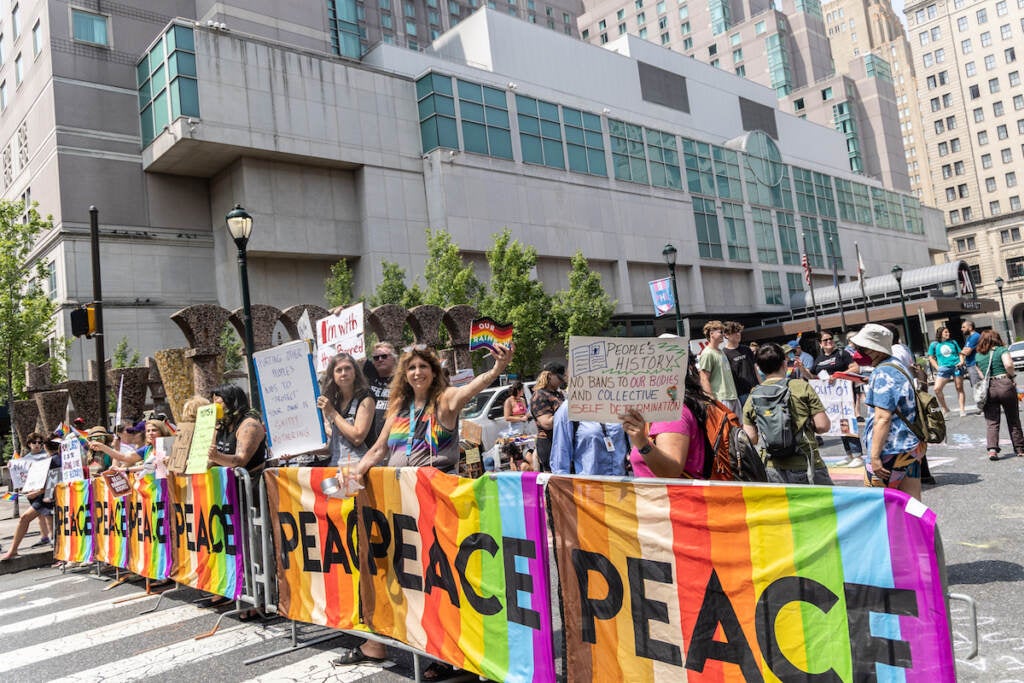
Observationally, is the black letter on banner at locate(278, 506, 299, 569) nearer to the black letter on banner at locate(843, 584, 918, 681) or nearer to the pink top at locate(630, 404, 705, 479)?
the pink top at locate(630, 404, 705, 479)

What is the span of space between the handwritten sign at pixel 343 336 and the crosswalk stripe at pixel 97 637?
253 centimetres

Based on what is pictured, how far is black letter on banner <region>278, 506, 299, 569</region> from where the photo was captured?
17.5 ft

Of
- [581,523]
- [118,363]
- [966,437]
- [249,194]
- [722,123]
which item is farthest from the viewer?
[722,123]

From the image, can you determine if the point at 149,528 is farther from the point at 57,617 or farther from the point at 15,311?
the point at 15,311

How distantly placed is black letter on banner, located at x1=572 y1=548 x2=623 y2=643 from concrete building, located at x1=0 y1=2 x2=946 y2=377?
33.9 m

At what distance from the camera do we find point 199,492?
652 centimetres

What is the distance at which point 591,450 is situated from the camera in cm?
504

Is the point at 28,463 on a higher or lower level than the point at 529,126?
lower

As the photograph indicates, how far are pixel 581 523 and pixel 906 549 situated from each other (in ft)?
4.76

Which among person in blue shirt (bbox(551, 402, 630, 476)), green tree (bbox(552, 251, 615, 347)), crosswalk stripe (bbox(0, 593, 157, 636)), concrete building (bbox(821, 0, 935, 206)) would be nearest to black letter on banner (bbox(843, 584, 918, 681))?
person in blue shirt (bbox(551, 402, 630, 476))

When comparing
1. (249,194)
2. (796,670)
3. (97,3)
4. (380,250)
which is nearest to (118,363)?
(249,194)

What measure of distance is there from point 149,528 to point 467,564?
16.3ft

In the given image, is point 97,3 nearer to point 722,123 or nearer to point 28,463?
point 28,463

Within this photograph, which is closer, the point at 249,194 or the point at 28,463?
the point at 28,463
